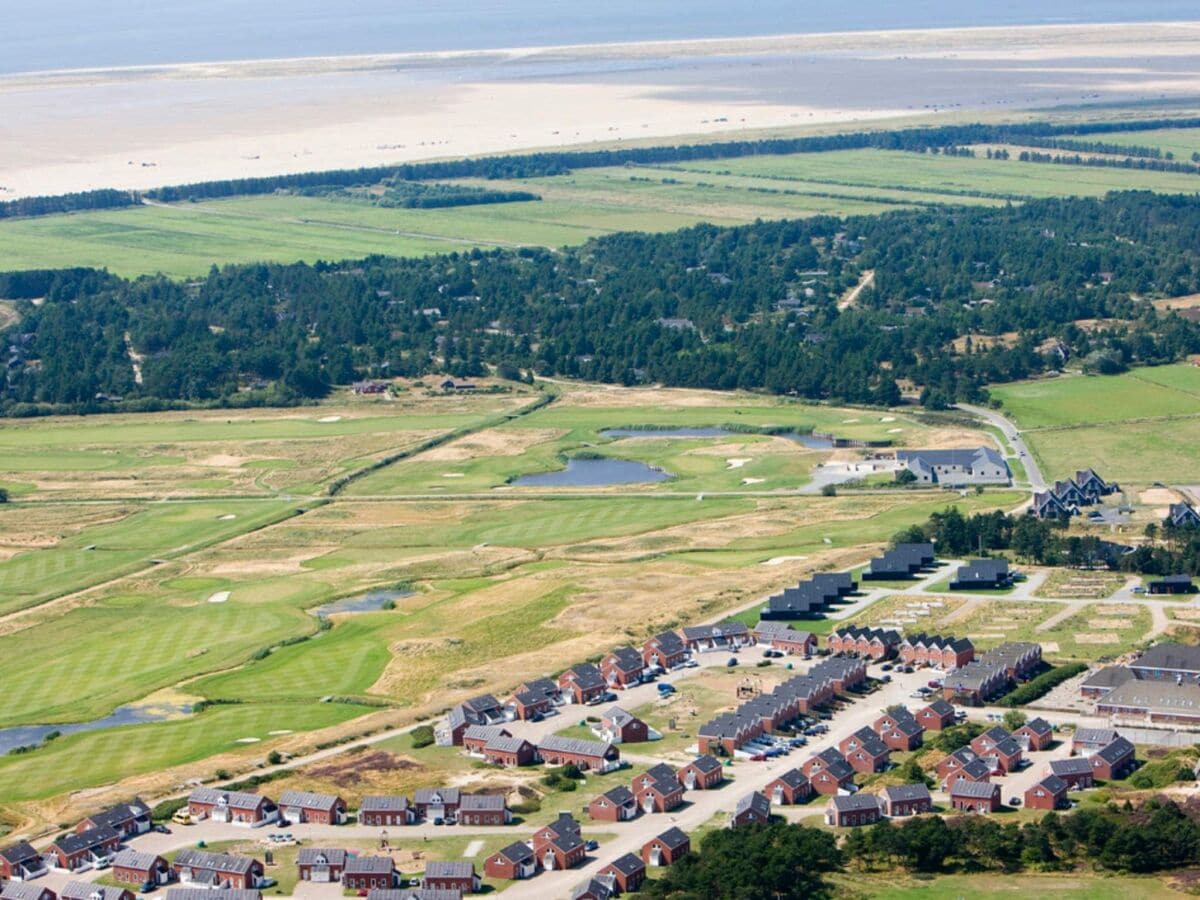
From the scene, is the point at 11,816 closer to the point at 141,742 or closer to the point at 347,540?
the point at 141,742

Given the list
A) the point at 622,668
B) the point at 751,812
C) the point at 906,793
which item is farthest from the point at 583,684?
the point at 906,793

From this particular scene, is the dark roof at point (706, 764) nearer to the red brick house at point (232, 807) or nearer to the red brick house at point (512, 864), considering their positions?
the red brick house at point (512, 864)

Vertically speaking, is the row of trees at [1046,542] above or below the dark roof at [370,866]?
above

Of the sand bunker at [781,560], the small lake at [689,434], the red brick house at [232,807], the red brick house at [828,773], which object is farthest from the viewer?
the small lake at [689,434]

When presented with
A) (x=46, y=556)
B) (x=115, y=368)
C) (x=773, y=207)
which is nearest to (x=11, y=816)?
(x=46, y=556)

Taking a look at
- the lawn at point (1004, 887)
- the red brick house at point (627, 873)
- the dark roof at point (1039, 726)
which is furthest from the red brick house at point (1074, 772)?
the red brick house at point (627, 873)

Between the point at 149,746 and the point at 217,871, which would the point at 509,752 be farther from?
the point at 149,746
